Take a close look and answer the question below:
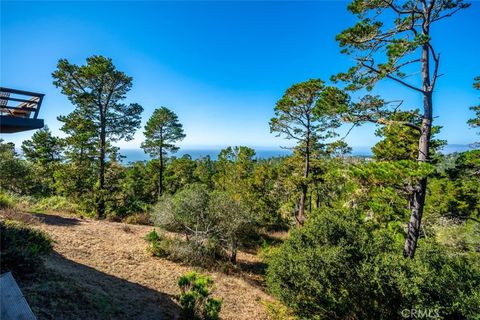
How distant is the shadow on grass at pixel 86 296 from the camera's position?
17.5 feet

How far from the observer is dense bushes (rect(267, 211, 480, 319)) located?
19.5 feet

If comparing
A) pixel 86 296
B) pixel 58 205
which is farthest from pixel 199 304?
pixel 58 205

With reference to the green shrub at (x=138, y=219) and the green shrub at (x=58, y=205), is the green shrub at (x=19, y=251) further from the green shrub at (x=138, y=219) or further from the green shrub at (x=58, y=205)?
the green shrub at (x=58, y=205)

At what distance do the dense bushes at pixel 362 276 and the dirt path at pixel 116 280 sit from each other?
2315 mm

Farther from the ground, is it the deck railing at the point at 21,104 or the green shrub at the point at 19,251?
the deck railing at the point at 21,104

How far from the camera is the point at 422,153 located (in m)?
7.12

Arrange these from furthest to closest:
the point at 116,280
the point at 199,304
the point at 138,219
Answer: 1. the point at 138,219
2. the point at 116,280
3. the point at 199,304

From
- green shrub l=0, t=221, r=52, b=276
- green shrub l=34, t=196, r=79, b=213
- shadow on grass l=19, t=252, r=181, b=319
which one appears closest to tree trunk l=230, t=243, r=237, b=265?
shadow on grass l=19, t=252, r=181, b=319

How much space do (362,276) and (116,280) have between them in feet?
25.6

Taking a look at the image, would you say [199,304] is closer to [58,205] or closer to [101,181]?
[101,181]

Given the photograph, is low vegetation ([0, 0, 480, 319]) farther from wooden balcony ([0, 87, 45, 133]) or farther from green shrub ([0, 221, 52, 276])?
wooden balcony ([0, 87, 45, 133])

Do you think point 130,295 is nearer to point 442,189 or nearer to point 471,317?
point 471,317

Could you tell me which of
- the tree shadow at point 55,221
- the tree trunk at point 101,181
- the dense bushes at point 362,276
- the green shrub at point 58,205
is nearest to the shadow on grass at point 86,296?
the dense bushes at point 362,276

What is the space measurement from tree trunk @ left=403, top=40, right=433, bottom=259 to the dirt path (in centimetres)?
552
